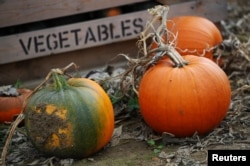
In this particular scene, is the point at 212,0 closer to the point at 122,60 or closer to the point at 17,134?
the point at 122,60

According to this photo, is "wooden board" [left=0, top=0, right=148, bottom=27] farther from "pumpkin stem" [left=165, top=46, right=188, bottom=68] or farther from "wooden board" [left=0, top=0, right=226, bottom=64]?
"pumpkin stem" [left=165, top=46, right=188, bottom=68]

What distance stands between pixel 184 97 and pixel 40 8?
5.43ft

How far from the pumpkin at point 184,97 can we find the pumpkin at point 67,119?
1.01 ft

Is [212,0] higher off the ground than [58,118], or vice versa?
[212,0]

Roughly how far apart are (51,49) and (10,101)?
2.53ft

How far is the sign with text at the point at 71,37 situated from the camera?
166 inches

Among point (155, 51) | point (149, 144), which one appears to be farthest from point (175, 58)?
point (149, 144)

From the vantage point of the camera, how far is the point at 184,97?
3084 millimetres

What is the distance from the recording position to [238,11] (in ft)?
20.5

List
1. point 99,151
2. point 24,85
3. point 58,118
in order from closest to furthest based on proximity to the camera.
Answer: point 58,118 → point 99,151 → point 24,85

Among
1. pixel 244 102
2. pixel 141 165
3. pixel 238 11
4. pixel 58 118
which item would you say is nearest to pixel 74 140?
pixel 58 118

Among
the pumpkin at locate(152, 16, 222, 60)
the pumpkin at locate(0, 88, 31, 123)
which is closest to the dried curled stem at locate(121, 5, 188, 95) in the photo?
the pumpkin at locate(152, 16, 222, 60)

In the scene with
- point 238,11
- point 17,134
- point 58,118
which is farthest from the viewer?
point 238,11

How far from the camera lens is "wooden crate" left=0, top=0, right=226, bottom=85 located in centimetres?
420
